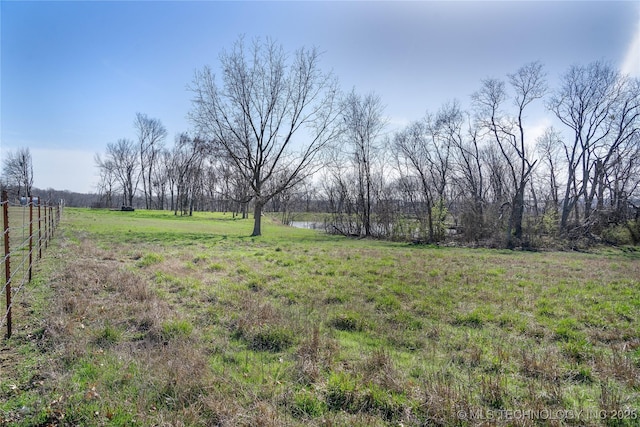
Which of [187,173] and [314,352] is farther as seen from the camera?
[187,173]

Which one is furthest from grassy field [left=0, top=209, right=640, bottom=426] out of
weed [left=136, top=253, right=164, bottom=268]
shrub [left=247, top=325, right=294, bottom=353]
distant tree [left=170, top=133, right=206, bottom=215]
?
distant tree [left=170, top=133, right=206, bottom=215]

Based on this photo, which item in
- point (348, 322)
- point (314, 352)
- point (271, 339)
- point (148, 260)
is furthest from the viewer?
point (148, 260)

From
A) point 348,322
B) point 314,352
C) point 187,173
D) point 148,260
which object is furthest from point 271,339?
point 187,173

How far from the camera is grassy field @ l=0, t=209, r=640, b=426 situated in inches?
130

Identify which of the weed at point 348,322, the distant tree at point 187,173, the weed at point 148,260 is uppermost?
the distant tree at point 187,173

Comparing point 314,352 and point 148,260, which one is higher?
point 148,260

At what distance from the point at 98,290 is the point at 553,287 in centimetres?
1158

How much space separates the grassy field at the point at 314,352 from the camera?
3293 millimetres

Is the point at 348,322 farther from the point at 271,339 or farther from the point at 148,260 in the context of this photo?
the point at 148,260

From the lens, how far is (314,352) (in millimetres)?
4574

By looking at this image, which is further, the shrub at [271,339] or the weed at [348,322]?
the weed at [348,322]

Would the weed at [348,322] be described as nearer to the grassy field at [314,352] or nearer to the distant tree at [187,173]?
the grassy field at [314,352]

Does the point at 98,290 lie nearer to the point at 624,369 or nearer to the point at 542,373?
the point at 542,373

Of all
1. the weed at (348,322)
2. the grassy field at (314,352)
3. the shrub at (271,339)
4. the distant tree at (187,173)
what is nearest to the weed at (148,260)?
the grassy field at (314,352)
